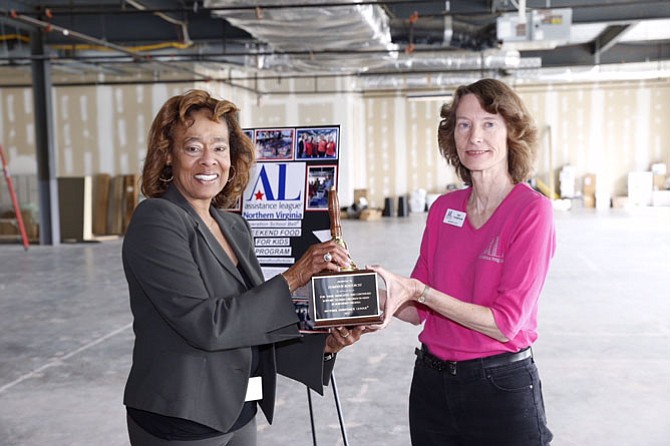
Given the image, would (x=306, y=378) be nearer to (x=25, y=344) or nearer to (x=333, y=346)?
(x=333, y=346)

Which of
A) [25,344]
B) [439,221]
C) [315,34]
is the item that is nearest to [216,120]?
[439,221]

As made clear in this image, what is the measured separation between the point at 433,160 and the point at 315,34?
12.4 m

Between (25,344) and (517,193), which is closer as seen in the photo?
(517,193)

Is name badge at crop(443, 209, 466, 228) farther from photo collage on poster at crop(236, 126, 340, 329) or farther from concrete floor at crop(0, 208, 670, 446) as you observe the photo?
concrete floor at crop(0, 208, 670, 446)

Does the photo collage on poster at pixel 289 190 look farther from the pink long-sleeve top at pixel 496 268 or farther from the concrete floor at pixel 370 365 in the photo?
the concrete floor at pixel 370 365

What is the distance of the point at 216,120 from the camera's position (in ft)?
5.69

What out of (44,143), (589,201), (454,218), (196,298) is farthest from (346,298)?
(589,201)

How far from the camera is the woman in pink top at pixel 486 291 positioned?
172cm

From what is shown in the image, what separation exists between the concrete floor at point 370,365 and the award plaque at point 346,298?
223cm

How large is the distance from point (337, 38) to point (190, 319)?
25.1ft

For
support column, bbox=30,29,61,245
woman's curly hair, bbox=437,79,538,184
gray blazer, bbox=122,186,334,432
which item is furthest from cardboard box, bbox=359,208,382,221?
gray blazer, bbox=122,186,334,432

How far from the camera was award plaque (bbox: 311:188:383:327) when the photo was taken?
5.27 ft

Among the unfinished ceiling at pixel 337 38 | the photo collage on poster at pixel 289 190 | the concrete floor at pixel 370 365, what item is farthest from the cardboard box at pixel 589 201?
the photo collage on poster at pixel 289 190

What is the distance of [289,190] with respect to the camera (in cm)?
278
